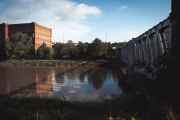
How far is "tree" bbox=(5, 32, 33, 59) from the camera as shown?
45.3m

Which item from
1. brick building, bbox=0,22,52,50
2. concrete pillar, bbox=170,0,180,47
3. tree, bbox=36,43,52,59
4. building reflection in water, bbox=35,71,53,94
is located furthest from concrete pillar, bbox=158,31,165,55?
brick building, bbox=0,22,52,50

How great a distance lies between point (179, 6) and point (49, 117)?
641 cm

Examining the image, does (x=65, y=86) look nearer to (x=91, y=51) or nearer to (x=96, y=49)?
(x=96, y=49)

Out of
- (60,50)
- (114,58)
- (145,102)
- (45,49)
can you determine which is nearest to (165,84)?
(145,102)

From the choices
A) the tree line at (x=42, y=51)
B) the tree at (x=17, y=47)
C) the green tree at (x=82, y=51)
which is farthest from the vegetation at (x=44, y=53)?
the green tree at (x=82, y=51)

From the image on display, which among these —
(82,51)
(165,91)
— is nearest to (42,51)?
(82,51)

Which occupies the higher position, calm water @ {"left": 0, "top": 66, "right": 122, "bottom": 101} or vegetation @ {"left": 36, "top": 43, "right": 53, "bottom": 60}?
vegetation @ {"left": 36, "top": 43, "right": 53, "bottom": 60}

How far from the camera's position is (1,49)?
1938 inches

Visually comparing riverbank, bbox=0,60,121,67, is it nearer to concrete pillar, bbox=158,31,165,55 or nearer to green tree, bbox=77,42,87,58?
green tree, bbox=77,42,87,58

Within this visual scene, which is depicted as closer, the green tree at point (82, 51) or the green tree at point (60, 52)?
the green tree at point (82, 51)

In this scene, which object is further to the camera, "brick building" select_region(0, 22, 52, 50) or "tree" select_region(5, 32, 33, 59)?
"brick building" select_region(0, 22, 52, 50)

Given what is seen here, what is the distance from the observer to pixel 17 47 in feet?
149

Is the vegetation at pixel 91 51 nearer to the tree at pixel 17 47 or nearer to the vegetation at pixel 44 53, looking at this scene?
the vegetation at pixel 44 53

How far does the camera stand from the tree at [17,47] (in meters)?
45.3
